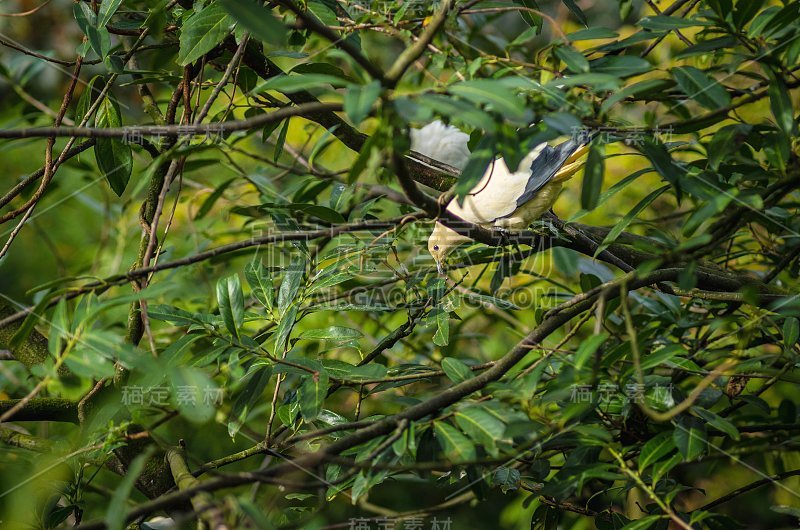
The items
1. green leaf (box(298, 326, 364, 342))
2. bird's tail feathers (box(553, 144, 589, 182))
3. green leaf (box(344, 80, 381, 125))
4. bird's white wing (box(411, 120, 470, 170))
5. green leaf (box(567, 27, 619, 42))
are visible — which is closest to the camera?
green leaf (box(344, 80, 381, 125))

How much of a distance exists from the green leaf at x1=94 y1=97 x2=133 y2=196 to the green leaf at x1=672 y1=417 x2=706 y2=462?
3.45 ft

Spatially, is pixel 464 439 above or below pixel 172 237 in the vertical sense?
above

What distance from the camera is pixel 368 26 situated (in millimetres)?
1192

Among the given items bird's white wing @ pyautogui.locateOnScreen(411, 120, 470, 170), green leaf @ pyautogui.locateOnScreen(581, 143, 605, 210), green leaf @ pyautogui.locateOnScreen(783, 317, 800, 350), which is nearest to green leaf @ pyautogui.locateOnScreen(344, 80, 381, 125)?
green leaf @ pyautogui.locateOnScreen(581, 143, 605, 210)

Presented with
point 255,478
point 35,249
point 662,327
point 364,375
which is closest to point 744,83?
point 662,327

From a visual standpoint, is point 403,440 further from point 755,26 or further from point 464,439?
point 755,26

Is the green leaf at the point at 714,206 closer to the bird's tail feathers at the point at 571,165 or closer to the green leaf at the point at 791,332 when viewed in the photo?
the green leaf at the point at 791,332

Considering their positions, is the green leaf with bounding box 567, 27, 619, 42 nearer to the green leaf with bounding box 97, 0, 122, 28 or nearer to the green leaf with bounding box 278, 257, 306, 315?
the green leaf with bounding box 278, 257, 306, 315

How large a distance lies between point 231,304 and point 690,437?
73 cm

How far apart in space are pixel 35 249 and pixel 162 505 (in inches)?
92.3

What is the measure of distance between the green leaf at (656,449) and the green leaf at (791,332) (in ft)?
0.81

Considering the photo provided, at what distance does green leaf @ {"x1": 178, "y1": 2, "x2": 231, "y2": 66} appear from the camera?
1.14m

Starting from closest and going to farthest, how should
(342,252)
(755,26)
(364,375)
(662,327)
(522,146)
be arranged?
1. (522,146)
2. (755,26)
3. (364,375)
4. (662,327)
5. (342,252)

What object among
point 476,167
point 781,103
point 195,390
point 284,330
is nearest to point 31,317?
point 195,390
